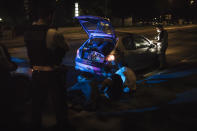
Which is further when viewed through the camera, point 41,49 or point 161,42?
point 161,42

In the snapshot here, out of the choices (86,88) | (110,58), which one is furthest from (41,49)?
(110,58)

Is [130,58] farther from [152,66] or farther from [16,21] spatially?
[16,21]

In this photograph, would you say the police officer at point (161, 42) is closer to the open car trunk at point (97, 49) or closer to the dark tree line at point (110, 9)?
the open car trunk at point (97, 49)

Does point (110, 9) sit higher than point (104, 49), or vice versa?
point (110, 9)

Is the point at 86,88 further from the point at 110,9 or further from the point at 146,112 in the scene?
the point at 110,9

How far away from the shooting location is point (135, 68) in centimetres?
794

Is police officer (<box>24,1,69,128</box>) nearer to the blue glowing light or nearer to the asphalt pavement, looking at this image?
the asphalt pavement

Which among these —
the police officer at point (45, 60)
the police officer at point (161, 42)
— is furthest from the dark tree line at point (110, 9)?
the police officer at point (45, 60)

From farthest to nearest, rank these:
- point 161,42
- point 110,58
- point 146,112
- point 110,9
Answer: point 110,9
point 161,42
point 110,58
point 146,112

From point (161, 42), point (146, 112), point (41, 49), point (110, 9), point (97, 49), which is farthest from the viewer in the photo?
point (110, 9)

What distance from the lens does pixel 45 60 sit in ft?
11.8

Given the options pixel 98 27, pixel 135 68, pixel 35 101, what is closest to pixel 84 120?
pixel 35 101

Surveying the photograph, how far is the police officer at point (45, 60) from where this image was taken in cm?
353

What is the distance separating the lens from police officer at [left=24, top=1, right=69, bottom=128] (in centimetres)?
353
